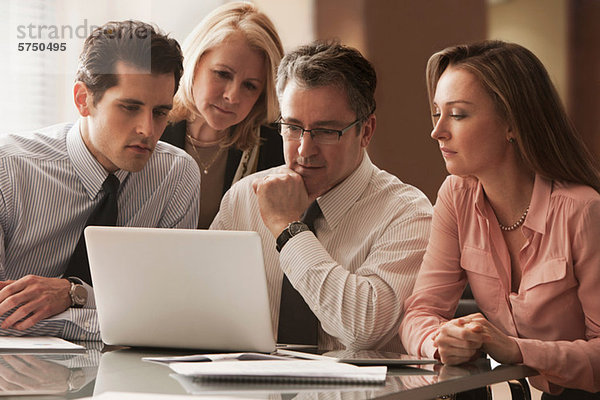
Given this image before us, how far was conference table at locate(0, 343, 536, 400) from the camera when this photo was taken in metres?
1.12

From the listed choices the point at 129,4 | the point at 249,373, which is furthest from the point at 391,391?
the point at 129,4

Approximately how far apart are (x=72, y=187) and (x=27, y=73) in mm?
662

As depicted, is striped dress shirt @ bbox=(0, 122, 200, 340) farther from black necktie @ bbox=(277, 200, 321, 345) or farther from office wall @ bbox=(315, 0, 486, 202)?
office wall @ bbox=(315, 0, 486, 202)

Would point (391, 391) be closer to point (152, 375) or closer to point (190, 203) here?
point (152, 375)

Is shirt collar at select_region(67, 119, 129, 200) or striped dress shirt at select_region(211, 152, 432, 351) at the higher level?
shirt collar at select_region(67, 119, 129, 200)

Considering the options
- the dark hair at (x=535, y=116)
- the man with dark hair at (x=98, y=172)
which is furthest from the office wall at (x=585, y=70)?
the man with dark hair at (x=98, y=172)

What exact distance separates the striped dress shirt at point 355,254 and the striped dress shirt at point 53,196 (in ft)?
1.00

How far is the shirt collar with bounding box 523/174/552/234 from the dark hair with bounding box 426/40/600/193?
25mm

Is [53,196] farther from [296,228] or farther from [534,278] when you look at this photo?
[534,278]

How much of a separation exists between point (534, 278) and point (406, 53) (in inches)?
43.0

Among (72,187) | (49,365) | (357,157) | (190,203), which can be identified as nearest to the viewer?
(49,365)

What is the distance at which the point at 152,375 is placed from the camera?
125 cm

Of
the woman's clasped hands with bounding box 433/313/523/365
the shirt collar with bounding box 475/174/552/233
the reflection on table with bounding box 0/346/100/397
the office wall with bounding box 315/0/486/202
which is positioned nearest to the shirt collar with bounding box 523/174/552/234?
the shirt collar with bounding box 475/174/552/233

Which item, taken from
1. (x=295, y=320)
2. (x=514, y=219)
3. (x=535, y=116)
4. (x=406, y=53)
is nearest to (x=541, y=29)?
(x=406, y=53)
